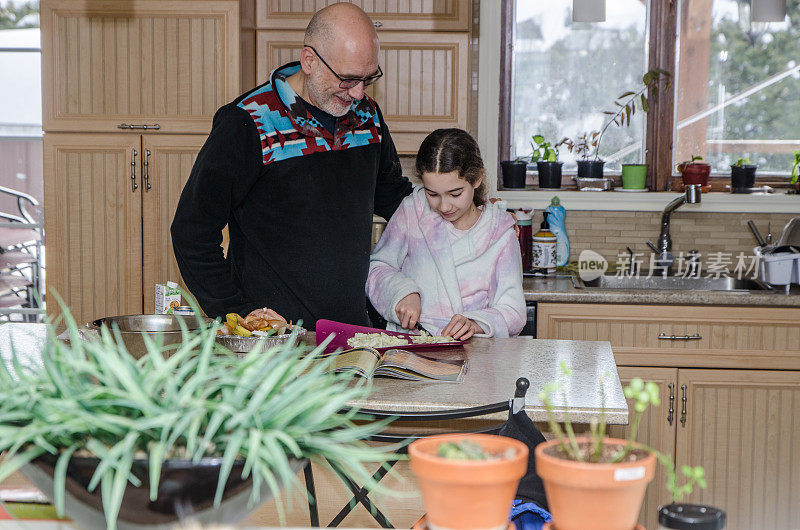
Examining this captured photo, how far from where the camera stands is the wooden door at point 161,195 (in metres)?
3.31

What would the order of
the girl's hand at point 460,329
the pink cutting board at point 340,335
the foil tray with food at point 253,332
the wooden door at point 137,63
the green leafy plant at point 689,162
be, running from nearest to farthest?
the foil tray with food at point 253,332 → the pink cutting board at point 340,335 → the girl's hand at point 460,329 → the wooden door at point 137,63 → the green leafy plant at point 689,162

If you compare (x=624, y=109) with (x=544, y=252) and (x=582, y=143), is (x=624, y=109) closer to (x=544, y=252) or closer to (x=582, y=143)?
(x=582, y=143)

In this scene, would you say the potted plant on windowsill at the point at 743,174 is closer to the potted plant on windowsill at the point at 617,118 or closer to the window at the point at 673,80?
the window at the point at 673,80

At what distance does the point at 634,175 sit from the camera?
3.83 m

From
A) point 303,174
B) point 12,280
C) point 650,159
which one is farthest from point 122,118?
point 650,159

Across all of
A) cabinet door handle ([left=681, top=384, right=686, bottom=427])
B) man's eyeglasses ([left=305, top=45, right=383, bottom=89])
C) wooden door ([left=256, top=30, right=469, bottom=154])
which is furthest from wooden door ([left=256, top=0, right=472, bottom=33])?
cabinet door handle ([left=681, top=384, right=686, bottom=427])

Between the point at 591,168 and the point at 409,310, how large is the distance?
1.75 meters

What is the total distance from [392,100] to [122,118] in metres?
1.04

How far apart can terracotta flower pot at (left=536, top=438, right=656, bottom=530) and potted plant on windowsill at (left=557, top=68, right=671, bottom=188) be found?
10.5 feet

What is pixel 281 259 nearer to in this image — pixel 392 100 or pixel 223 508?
pixel 392 100

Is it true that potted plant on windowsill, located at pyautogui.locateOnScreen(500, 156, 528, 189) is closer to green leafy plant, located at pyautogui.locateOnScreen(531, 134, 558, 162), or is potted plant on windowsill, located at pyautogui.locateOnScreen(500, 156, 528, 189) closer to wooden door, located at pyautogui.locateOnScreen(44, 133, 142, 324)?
green leafy plant, located at pyautogui.locateOnScreen(531, 134, 558, 162)

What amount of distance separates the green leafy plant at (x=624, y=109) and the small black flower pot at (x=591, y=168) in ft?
0.25

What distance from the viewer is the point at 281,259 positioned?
95.0 inches

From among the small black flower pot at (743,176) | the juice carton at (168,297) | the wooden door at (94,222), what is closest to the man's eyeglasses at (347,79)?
the juice carton at (168,297)
